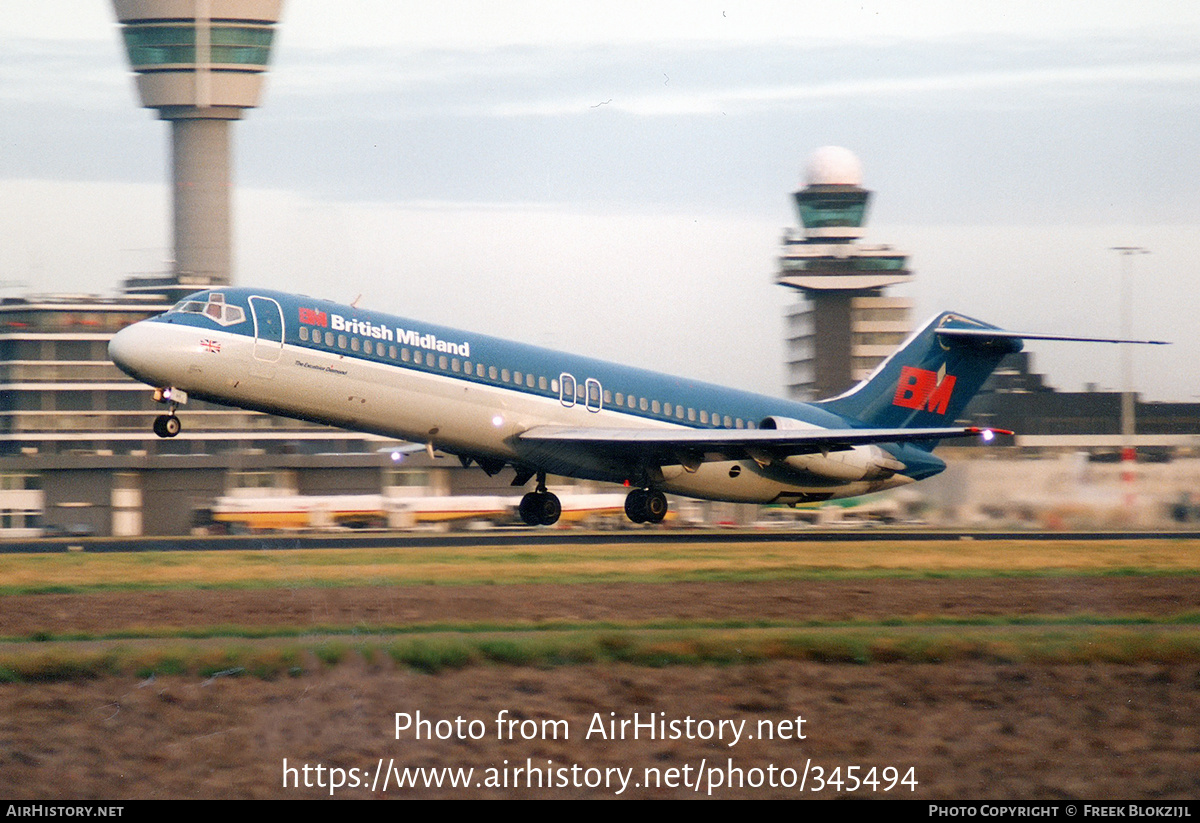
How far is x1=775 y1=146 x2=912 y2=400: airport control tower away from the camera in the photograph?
347ft

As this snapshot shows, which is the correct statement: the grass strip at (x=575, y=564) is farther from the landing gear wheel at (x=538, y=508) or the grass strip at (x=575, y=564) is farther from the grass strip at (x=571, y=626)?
the grass strip at (x=571, y=626)

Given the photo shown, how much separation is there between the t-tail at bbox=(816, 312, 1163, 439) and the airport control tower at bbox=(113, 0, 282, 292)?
96644 mm

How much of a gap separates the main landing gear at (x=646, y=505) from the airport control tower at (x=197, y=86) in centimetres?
9774

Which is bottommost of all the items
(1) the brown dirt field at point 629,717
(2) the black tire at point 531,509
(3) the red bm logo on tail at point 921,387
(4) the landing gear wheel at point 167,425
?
(1) the brown dirt field at point 629,717

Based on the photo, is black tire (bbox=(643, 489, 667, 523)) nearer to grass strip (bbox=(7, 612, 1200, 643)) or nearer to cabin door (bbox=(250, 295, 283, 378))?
cabin door (bbox=(250, 295, 283, 378))

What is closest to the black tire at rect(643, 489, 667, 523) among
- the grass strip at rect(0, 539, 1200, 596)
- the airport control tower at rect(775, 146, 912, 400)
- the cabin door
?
the grass strip at rect(0, 539, 1200, 596)

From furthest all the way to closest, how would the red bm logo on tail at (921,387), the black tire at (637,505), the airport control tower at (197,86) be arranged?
the airport control tower at (197,86) < the red bm logo on tail at (921,387) < the black tire at (637,505)

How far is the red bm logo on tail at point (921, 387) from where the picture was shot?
42.8 m

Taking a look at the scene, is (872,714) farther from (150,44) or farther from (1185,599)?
(150,44)

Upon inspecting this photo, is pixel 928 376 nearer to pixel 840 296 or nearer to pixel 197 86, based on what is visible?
pixel 840 296

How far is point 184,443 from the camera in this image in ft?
351

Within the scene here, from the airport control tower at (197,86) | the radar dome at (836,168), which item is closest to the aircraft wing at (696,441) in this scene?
the radar dome at (836,168)

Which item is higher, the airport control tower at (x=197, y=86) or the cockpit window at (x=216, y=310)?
the airport control tower at (x=197, y=86)

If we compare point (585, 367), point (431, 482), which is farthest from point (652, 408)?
point (431, 482)
